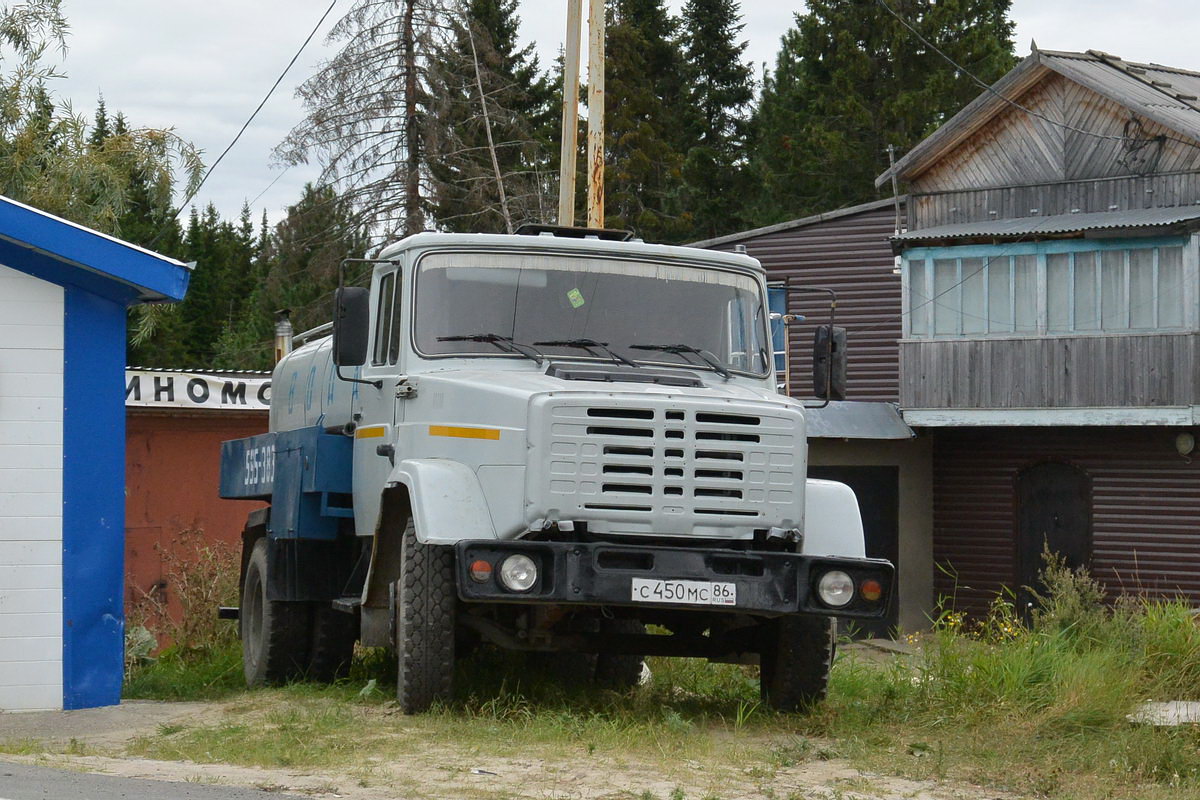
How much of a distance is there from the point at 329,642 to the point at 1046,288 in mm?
15108

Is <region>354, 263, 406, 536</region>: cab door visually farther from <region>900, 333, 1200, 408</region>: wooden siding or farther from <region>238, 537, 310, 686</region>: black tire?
<region>900, 333, 1200, 408</region>: wooden siding

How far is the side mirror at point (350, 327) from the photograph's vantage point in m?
9.23

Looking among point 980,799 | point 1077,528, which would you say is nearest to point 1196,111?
point 1077,528

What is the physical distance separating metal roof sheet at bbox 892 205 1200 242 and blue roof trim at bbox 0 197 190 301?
50.9ft

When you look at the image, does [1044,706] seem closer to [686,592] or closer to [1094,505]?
[686,592]

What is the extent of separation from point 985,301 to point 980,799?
1763cm

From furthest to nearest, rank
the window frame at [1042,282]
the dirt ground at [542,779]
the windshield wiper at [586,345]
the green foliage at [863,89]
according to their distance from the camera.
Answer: the green foliage at [863,89]
the window frame at [1042,282]
the windshield wiper at [586,345]
the dirt ground at [542,779]

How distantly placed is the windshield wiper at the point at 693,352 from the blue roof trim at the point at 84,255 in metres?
3.16

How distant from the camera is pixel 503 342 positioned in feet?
30.3

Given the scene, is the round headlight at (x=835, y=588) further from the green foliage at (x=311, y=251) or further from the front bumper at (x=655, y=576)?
the green foliage at (x=311, y=251)

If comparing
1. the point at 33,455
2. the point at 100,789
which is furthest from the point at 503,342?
the point at 100,789

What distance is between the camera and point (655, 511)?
8359 millimetres

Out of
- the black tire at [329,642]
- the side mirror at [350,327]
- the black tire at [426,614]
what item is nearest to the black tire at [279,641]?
the black tire at [329,642]

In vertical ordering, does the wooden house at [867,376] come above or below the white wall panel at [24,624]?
above
